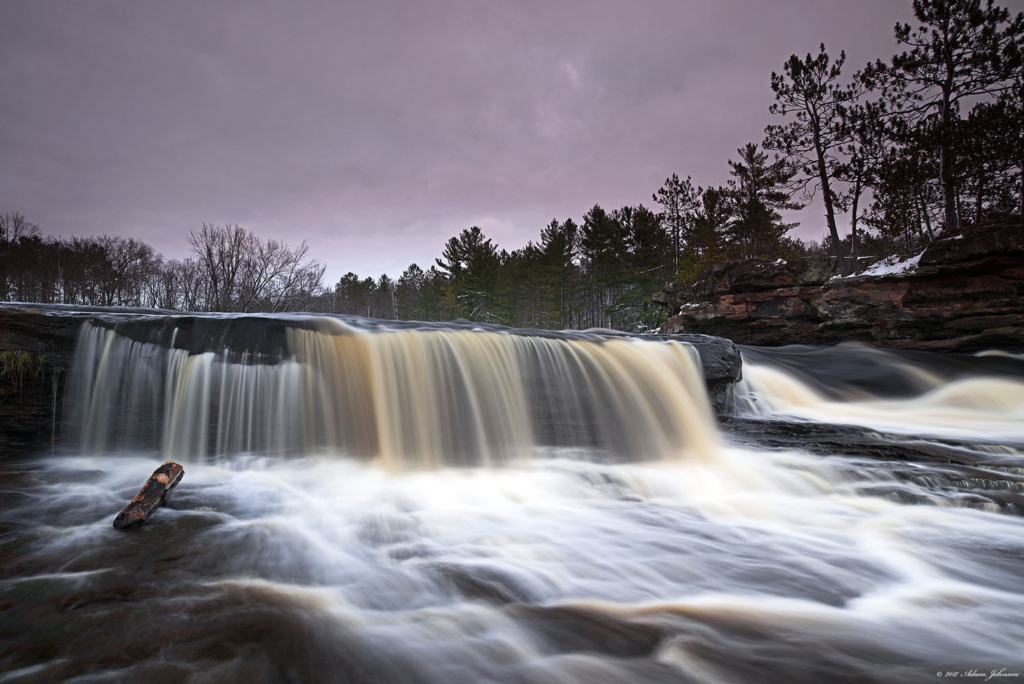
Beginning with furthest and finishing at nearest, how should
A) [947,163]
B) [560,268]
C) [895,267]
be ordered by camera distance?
[560,268] → [947,163] → [895,267]

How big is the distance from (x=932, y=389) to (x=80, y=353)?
50.3ft

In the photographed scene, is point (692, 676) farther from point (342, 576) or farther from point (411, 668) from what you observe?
point (342, 576)

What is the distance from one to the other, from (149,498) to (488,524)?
109 inches

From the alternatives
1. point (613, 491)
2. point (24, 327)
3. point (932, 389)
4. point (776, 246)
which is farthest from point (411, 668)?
point (776, 246)

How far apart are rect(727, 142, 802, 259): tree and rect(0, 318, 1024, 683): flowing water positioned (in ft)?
78.6

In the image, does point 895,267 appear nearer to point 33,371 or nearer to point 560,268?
point 33,371

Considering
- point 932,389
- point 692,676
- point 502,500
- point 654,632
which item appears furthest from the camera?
point 932,389

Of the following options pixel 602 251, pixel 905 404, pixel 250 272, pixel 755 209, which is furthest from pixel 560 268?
pixel 905 404

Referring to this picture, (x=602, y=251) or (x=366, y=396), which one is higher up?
(x=602, y=251)

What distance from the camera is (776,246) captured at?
96.2ft

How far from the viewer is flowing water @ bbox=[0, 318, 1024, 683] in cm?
205

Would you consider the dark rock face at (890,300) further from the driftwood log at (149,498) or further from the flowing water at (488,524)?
the driftwood log at (149,498)

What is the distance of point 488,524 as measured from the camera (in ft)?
12.9

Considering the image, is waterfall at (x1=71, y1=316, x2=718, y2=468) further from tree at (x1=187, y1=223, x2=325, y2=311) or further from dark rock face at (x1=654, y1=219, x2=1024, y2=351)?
tree at (x1=187, y1=223, x2=325, y2=311)
